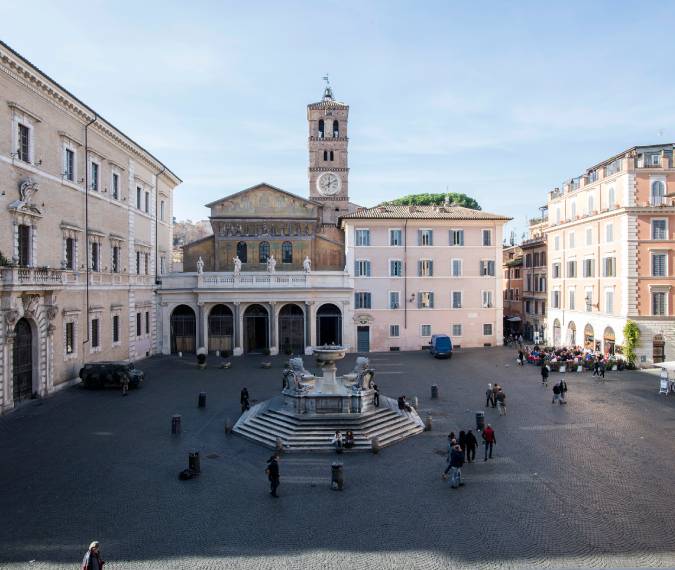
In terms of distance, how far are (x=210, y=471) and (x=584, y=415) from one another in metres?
16.5

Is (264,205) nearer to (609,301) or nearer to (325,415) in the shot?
(325,415)

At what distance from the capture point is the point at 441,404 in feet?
80.9

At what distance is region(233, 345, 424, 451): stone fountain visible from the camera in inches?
746

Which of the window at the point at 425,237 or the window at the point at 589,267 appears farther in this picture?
the window at the point at 425,237

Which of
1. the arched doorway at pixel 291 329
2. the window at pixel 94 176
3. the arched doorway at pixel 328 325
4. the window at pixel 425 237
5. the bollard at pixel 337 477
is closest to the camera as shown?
the bollard at pixel 337 477

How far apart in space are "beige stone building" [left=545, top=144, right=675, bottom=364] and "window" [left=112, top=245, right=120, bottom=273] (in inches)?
1375

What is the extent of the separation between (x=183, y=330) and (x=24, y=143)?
20.8 m

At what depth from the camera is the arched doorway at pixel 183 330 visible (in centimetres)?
4197

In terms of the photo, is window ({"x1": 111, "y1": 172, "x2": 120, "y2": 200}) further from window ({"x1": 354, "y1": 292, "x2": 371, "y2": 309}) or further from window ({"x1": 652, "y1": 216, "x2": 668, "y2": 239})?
window ({"x1": 652, "y1": 216, "x2": 668, "y2": 239})

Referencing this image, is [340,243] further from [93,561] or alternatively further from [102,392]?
[93,561]

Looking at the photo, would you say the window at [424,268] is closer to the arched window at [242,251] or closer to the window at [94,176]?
the arched window at [242,251]

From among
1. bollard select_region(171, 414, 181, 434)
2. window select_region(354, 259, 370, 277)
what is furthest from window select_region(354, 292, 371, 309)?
bollard select_region(171, 414, 181, 434)

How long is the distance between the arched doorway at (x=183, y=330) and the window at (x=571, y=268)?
32075 millimetres

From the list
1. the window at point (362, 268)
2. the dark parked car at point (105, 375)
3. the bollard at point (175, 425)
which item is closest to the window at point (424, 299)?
the window at point (362, 268)
